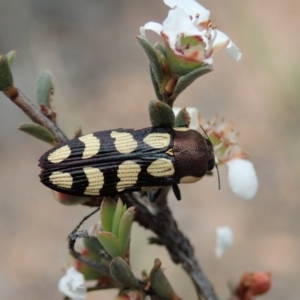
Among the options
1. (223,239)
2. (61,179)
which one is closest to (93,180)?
(61,179)

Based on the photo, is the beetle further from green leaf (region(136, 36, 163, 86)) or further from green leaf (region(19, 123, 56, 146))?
green leaf (region(136, 36, 163, 86))

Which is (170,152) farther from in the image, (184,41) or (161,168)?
(184,41)

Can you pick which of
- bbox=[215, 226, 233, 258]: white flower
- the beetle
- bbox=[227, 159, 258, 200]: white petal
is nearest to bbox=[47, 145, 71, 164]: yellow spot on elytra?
the beetle

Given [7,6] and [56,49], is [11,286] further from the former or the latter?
[7,6]

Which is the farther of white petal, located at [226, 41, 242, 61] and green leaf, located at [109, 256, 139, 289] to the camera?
white petal, located at [226, 41, 242, 61]

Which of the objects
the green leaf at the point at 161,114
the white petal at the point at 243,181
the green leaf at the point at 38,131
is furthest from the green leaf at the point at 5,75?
the white petal at the point at 243,181

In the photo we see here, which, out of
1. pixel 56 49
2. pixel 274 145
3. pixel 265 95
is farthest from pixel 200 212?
pixel 56 49
